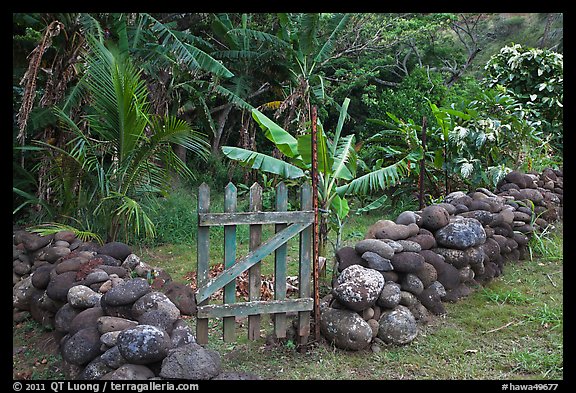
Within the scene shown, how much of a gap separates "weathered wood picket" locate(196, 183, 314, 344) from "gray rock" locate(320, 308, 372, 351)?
196 millimetres

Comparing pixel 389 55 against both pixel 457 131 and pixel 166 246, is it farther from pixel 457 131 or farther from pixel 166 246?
pixel 166 246

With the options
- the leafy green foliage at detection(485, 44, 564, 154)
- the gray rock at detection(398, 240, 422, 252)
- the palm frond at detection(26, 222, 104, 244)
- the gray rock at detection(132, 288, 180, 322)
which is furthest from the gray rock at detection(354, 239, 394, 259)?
the leafy green foliage at detection(485, 44, 564, 154)

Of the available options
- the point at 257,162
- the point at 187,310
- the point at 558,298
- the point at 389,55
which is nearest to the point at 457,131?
the point at 558,298

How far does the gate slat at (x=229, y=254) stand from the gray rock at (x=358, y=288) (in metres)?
0.90

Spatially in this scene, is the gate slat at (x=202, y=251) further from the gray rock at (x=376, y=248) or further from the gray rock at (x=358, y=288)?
the gray rock at (x=376, y=248)

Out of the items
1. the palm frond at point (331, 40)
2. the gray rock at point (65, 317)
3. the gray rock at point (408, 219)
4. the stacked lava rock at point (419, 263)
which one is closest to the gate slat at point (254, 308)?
the stacked lava rock at point (419, 263)

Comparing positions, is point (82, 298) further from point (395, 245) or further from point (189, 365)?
point (395, 245)

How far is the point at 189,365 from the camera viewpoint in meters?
3.03

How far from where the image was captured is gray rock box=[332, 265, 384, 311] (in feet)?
13.6

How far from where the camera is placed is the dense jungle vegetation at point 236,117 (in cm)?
A: 558

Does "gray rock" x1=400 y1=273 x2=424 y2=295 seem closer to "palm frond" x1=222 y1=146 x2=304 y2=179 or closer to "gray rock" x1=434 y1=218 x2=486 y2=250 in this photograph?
"gray rock" x1=434 y1=218 x2=486 y2=250

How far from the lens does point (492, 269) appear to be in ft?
18.6

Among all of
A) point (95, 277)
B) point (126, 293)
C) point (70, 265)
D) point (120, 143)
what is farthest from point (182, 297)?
point (120, 143)

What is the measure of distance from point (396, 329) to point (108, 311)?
237 centimetres
